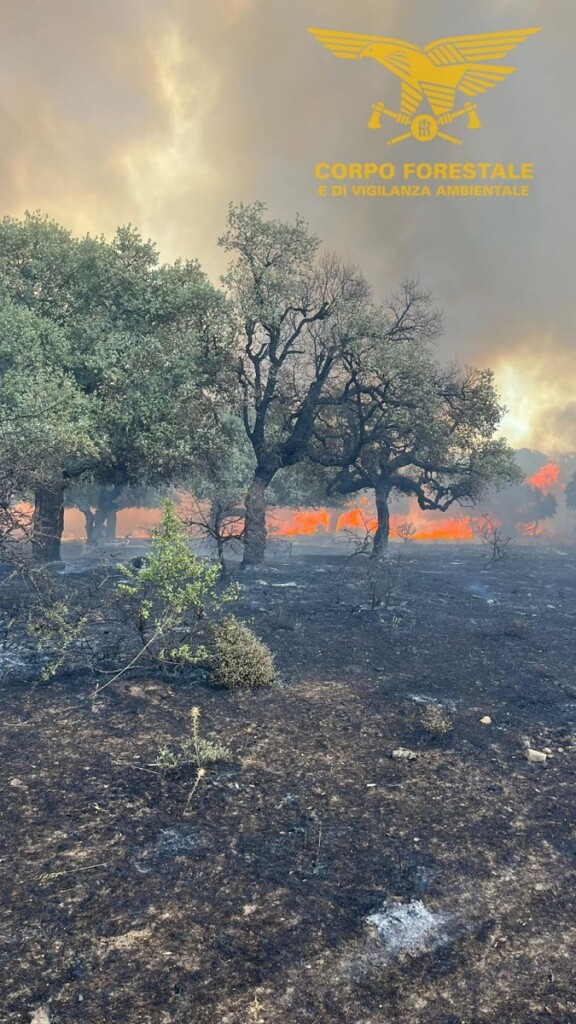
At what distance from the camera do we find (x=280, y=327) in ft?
89.9

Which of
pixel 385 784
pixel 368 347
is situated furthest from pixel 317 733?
pixel 368 347

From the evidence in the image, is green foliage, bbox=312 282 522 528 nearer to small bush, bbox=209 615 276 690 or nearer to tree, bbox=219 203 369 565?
tree, bbox=219 203 369 565

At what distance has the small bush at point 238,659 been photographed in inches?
428

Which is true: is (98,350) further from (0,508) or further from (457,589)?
(457,589)

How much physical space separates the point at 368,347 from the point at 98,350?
523 inches

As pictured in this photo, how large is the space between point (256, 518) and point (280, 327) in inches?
382

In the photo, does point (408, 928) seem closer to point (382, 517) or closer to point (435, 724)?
point (435, 724)

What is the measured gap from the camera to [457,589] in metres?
25.4

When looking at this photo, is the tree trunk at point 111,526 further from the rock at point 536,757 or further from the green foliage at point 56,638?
the rock at point 536,757

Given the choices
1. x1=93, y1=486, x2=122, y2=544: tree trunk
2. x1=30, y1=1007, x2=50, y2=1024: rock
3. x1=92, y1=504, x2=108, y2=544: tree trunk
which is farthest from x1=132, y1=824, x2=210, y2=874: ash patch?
x1=92, y1=504, x2=108, y2=544: tree trunk

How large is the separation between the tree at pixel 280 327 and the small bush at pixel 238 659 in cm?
1464

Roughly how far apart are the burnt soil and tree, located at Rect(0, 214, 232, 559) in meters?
12.9

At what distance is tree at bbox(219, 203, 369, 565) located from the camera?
86.3 feet

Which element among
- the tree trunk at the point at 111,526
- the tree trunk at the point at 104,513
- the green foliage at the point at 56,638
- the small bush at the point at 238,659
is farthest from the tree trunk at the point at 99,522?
the small bush at the point at 238,659
